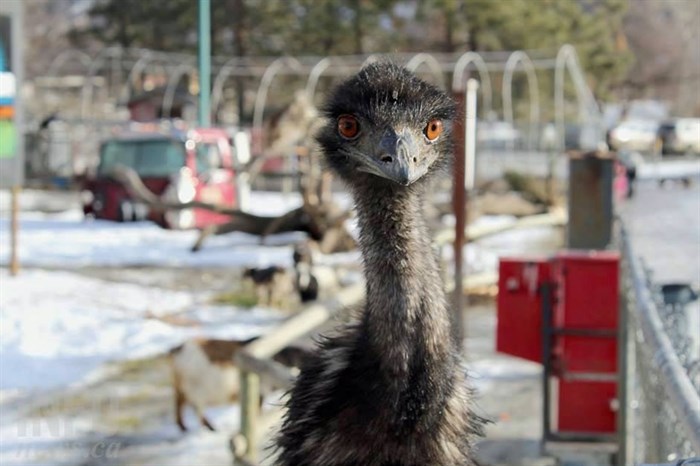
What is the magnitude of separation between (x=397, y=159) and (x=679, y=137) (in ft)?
95.6

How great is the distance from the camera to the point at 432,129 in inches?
82.4

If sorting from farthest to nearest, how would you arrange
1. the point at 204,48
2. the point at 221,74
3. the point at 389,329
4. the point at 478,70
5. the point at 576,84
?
1. the point at 478,70
2. the point at 221,74
3. the point at 576,84
4. the point at 204,48
5. the point at 389,329

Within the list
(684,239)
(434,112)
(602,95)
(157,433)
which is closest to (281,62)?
(602,95)

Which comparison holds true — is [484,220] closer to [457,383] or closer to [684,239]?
[684,239]

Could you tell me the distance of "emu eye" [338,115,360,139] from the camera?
2.04 m

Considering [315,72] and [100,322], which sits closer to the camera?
[100,322]

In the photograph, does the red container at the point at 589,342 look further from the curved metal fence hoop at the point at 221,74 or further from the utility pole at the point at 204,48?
the curved metal fence hoop at the point at 221,74

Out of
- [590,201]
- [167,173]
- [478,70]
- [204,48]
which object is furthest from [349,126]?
[478,70]

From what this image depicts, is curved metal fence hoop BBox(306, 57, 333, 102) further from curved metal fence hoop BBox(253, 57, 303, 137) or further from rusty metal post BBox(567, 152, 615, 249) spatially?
rusty metal post BBox(567, 152, 615, 249)

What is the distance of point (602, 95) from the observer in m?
23.3

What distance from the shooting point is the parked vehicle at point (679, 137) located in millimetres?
28859

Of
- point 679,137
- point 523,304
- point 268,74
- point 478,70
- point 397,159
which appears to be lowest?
point 523,304

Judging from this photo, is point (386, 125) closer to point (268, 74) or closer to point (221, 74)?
point (221, 74)

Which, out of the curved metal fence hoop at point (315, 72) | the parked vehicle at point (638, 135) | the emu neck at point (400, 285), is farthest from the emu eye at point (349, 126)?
the parked vehicle at point (638, 135)
